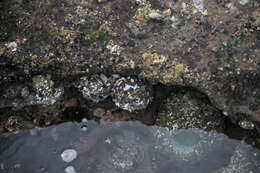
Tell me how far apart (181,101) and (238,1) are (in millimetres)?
1755

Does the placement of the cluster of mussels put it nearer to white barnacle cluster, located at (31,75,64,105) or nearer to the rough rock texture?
the rough rock texture

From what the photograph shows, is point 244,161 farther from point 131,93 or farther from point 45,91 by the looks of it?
point 45,91

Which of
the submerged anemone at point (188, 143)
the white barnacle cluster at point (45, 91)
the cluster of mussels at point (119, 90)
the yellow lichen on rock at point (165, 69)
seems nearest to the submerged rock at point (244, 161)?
the submerged anemone at point (188, 143)

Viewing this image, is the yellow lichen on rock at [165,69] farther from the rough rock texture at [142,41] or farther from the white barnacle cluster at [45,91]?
the white barnacle cluster at [45,91]

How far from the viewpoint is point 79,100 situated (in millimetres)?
4535

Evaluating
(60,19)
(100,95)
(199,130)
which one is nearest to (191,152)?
(199,130)

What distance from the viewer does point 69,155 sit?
4273 mm

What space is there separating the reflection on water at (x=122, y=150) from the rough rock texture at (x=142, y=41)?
0.70 meters

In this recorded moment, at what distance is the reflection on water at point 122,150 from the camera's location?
4.19 m

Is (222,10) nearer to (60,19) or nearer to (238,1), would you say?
(238,1)

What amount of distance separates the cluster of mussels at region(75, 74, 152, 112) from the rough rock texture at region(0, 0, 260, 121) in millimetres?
144

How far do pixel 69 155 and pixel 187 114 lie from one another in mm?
1990

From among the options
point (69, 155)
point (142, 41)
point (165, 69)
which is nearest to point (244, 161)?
point (165, 69)

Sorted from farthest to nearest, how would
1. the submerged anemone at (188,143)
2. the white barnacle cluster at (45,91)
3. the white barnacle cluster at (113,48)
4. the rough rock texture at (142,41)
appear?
the white barnacle cluster at (45,91), the submerged anemone at (188,143), the white barnacle cluster at (113,48), the rough rock texture at (142,41)
